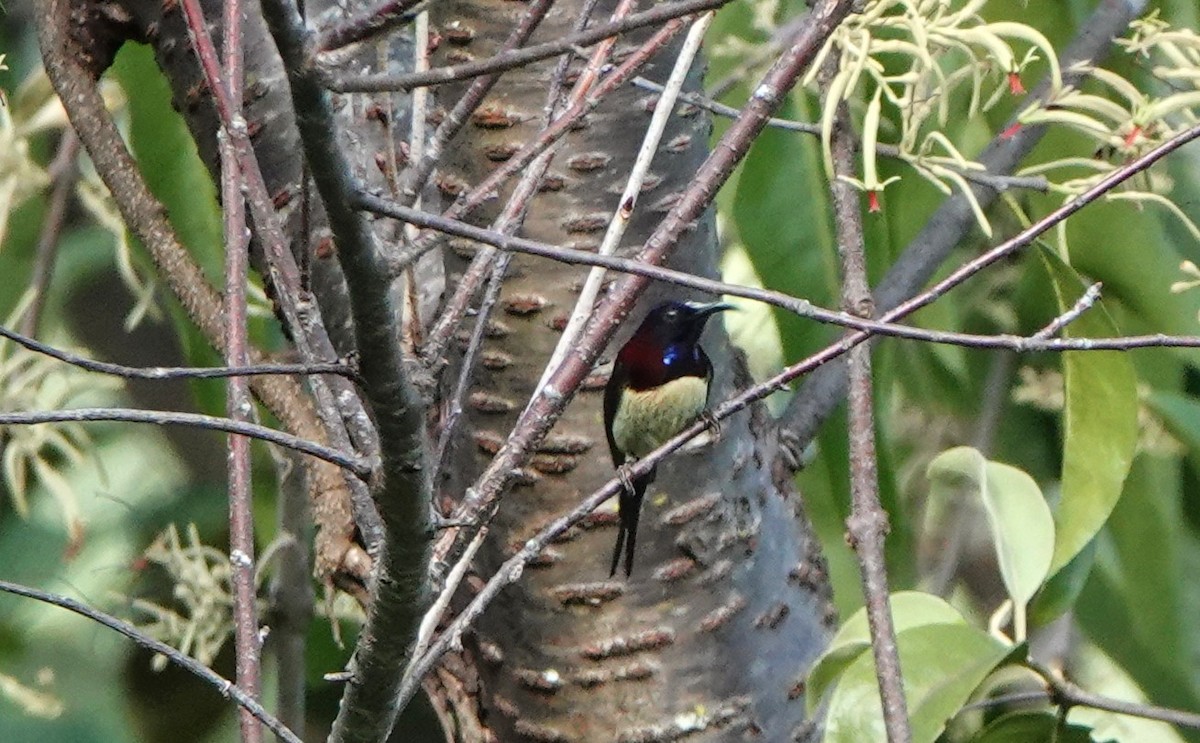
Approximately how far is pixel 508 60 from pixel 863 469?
815 mm

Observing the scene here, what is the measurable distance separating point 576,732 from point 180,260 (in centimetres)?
75

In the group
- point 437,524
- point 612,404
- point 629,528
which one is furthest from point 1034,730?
point 437,524

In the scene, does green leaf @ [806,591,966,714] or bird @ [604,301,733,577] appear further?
bird @ [604,301,733,577]

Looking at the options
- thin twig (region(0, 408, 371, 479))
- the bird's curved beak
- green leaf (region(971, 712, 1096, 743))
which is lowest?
green leaf (region(971, 712, 1096, 743))

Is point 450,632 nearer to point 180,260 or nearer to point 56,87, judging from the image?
point 180,260

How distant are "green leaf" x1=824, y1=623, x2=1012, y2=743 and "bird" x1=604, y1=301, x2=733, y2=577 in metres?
0.30

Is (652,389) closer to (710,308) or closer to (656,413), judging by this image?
(656,413)

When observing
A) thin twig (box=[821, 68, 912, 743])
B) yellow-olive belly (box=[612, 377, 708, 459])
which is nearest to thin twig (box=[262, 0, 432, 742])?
thin twig (box=[821, 68, 912, 743])

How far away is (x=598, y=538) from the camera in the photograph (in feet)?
5.58

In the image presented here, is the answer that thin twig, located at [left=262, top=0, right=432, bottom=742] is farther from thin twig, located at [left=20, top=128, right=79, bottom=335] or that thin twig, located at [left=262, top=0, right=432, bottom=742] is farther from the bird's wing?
thin twig, located at [left=20, top=128, right=79, bottom=335]

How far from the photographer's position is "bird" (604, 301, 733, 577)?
66.9 inches

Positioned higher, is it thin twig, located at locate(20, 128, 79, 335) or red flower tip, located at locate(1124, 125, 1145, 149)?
thin twig, located at locate(20, 128, 79, 335)

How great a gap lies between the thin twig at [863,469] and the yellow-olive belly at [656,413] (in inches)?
19.6

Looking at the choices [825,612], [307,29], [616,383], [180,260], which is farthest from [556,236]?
[307,29]
